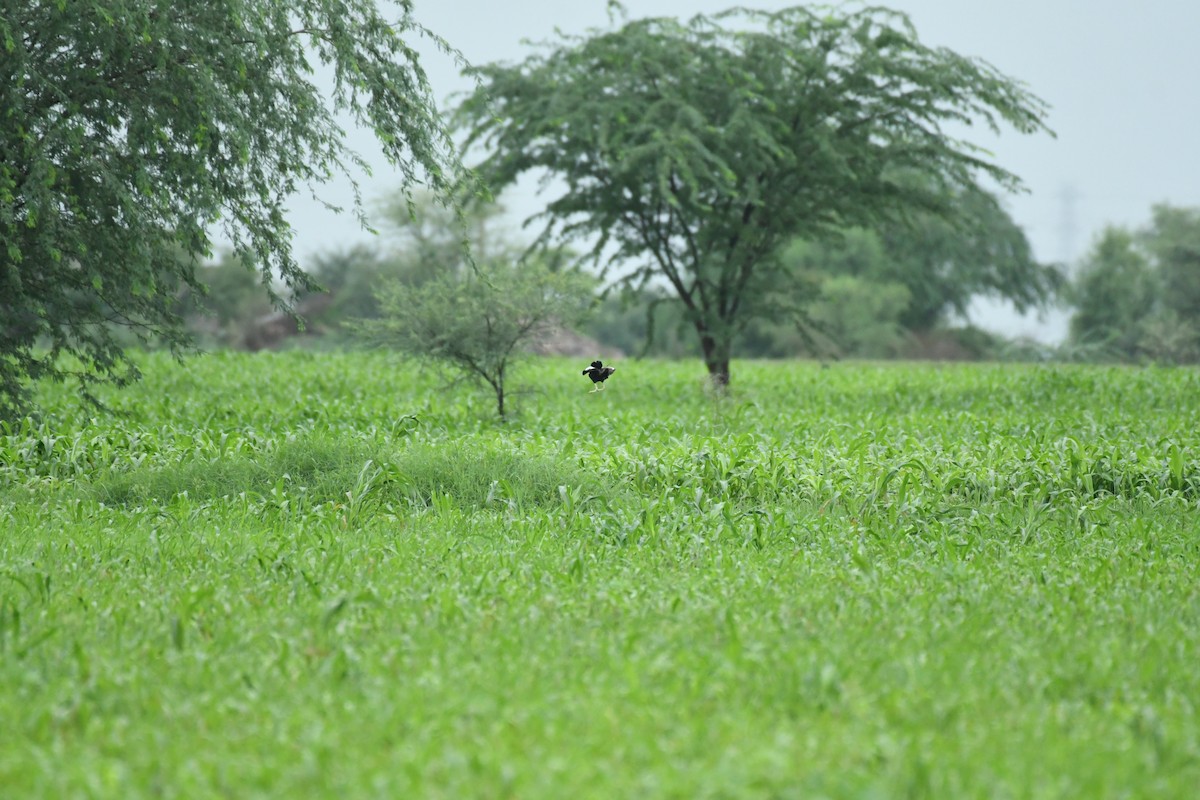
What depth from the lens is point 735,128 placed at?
15.5m

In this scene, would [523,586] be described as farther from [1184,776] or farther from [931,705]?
[1184,776]

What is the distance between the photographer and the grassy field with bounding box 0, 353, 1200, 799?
3.62 metres

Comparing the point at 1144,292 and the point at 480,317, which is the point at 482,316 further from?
the point at 1144,292

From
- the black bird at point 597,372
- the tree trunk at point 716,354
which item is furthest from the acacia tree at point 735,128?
the black bird at point 597,372

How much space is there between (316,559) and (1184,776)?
451cm

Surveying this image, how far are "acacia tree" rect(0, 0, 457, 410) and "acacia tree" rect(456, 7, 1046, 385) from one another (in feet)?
18.5

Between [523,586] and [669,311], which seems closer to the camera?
[523,586]

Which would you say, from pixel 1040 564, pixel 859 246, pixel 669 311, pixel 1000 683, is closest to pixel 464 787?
pixel 1000 683

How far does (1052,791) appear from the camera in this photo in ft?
11.1

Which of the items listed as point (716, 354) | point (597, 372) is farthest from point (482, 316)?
point (716, 354)

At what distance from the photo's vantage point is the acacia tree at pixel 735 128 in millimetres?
16062

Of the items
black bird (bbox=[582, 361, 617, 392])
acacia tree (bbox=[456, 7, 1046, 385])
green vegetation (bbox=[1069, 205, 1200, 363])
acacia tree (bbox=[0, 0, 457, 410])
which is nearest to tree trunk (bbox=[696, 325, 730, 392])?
acacia tree (bbox=[456, 7, 1046, 385])

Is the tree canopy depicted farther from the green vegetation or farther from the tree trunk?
the green vegetation

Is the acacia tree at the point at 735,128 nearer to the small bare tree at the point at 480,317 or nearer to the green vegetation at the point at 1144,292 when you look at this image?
the small bare tree at the point at 480,317
